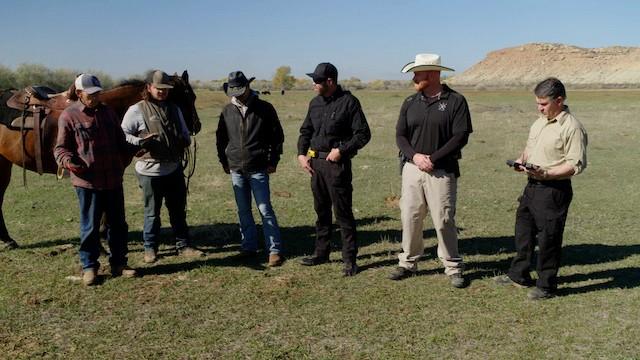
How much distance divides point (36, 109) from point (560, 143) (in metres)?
5.84

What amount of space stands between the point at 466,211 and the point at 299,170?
5146 mm

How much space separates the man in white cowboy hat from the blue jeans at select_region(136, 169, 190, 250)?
274 centimetres

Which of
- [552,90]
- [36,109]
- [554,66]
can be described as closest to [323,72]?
[552,90]

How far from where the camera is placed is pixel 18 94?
Result: 6.53m

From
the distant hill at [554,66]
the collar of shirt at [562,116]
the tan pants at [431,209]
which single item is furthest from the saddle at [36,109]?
the distant hill at [554,66]

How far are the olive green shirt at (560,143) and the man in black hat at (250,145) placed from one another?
9.15 feet

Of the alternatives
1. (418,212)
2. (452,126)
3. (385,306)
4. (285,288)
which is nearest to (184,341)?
(285,288)

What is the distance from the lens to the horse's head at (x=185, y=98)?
623cm

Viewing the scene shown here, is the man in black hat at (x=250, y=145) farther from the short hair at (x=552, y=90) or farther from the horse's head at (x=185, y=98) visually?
the short hair at (x=552, y=90)

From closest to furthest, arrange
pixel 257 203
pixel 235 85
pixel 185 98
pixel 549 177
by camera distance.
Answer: pixel 549 177 < pixel 235 85 < pixel 257 203 < pixel 185 98

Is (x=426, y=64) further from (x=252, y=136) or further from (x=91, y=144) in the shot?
(x=91, y=144)

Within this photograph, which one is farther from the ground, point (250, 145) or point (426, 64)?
point (426, 64)

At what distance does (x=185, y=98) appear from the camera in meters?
6.33

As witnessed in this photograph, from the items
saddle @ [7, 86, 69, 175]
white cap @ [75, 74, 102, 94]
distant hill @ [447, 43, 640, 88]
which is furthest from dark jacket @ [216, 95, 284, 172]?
distant hill @ [447, 43, 640, 88]
